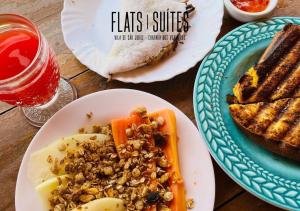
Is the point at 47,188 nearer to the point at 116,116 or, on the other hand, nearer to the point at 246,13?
the point at 116,116

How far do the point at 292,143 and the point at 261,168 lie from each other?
11 centimetres

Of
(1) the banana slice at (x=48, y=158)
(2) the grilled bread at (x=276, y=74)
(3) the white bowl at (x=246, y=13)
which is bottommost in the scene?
(1) the banana slice at (x=48, y=158)

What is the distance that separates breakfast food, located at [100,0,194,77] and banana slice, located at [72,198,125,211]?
0.44 meters

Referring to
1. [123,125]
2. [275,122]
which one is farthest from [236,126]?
[123,125]

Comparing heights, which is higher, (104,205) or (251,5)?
(251,5)

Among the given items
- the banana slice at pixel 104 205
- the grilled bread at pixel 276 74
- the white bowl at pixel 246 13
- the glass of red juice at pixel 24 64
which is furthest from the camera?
the white bowl at pixel 246 13

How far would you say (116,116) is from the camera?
1.19 m

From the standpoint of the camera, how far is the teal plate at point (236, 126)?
1.06m

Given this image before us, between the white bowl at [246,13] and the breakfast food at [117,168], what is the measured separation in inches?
19.2

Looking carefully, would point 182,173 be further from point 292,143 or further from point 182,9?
point 182,9

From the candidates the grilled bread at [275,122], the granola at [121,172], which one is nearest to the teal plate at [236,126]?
the grilled bread at [275,122]

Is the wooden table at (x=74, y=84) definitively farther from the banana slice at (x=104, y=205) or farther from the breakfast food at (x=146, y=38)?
the banana slice at (x=104, y=205)

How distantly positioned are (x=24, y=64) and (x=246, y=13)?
0.76 meters

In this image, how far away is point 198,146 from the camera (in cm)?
112
